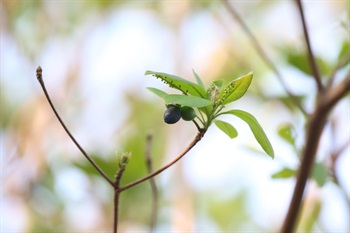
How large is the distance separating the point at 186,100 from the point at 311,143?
0.22 metres

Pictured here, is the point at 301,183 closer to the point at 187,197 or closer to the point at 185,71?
the point at 187,197

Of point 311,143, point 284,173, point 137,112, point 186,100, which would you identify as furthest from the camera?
point 137,112

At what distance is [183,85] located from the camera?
0.41 m

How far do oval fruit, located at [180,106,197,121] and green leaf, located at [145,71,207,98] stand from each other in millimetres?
12

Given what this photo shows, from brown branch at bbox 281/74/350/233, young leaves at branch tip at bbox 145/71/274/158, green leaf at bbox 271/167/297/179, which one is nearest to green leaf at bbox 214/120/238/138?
young leaves at branch tip at bbox 145/71/274/158

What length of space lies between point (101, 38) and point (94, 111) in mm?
239

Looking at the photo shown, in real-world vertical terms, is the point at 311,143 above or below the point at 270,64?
below

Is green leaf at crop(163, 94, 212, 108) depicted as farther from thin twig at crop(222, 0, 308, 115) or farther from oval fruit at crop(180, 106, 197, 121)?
thin twig at crop(222, 0, 308, 115)

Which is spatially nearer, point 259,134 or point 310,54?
point 259,134

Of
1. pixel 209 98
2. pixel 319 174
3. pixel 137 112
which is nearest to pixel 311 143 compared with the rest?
pixel 319 174

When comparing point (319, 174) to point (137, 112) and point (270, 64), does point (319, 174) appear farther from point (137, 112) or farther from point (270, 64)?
point (137, 112)

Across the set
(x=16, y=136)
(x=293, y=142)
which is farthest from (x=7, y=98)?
(x=293, y=142)

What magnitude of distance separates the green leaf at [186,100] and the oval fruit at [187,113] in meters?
0.02

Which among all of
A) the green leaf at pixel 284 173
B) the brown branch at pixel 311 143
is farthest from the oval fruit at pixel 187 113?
the green leaf at pixel 284 173
